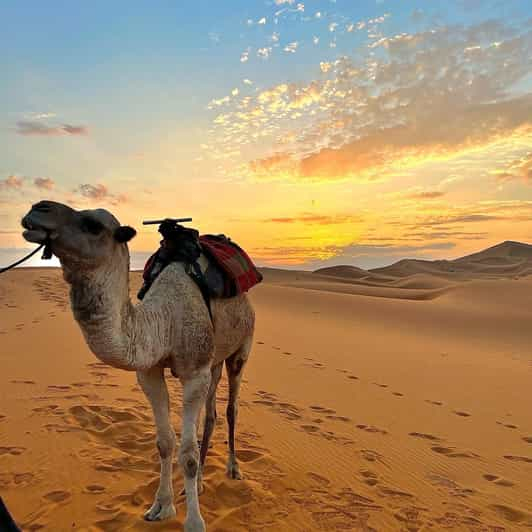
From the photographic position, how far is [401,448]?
5859 mm

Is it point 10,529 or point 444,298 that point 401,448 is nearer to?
point 10,529

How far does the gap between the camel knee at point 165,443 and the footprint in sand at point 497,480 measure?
3.94 m

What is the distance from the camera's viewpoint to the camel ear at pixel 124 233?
2.70 metres

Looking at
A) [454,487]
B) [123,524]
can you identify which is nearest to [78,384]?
[123,524]

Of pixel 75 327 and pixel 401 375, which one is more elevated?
pixel 75 327

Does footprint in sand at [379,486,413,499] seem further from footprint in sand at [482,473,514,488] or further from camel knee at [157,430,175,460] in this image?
camel knee at [157,430,175,460]

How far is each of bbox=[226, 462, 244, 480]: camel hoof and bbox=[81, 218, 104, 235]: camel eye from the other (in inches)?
121

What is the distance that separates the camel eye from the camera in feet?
8.40

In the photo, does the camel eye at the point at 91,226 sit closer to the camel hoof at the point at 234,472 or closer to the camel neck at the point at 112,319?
the camel neck at the point at 112,319

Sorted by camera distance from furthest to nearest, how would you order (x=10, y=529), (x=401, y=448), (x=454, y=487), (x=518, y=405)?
(x=518, y=405), (x=401, y=448), (x=454, y=487), (x=10, y=529)

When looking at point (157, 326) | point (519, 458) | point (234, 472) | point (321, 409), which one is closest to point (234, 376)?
point (234, 472)

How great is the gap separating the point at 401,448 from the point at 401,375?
15.1 ft

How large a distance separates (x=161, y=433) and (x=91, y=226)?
199 centimetres

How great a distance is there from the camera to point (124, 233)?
271cm
